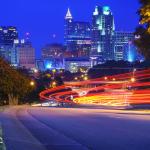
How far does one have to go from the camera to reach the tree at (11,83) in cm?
8888

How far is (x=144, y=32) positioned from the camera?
33.0 meters

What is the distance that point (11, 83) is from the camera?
89.9 metres

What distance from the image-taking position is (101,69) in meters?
Result: 142

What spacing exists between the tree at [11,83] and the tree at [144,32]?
55288 mm

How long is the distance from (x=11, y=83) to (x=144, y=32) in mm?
58408

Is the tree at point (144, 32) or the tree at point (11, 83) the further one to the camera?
the tree at point (11, 83)

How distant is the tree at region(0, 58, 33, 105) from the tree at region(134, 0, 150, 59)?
181 feet

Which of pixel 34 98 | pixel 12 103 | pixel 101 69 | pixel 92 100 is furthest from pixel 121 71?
pixel 92 100

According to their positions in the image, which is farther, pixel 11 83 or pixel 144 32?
pixel 11 83

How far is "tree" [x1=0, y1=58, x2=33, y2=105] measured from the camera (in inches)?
3499

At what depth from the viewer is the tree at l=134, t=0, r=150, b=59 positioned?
30362 mm

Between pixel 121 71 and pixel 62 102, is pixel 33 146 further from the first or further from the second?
pixel 121 71

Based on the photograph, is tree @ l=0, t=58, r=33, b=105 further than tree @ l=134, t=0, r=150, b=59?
Yes

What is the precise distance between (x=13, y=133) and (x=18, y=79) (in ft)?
219
